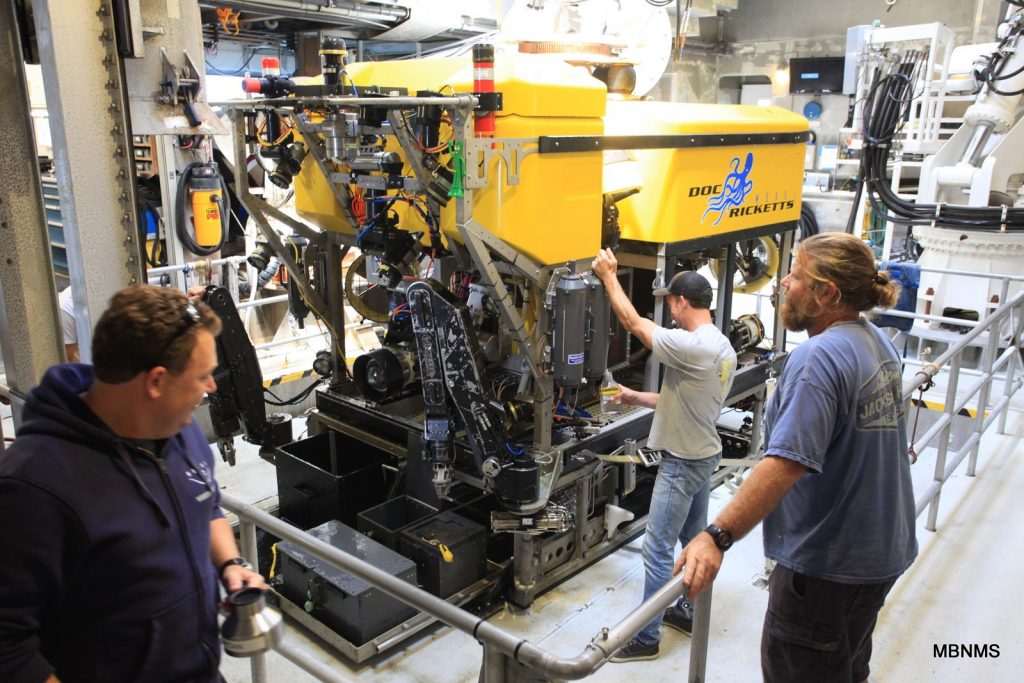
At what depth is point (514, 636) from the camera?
6.45 feet

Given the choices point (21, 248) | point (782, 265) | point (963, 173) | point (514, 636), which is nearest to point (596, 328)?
point (514, 636)

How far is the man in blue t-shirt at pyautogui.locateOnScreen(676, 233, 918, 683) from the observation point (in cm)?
218

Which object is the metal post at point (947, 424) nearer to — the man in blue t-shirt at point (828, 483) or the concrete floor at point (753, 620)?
the concrete floor at point (753, 620)

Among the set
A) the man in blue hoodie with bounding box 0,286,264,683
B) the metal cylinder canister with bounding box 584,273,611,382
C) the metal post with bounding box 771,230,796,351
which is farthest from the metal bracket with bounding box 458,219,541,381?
the metal post with bounding box 771,230,796,351

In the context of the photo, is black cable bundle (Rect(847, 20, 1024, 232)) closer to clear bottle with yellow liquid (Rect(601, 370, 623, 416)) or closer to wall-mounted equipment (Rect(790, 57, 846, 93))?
clear bottle with yellow liquid (Rect(601, 370, 623, 416))

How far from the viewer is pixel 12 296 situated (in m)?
2.94

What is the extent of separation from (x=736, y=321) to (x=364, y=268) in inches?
105

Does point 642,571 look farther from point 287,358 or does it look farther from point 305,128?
point 287,358

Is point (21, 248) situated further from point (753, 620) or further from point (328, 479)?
point (753, 620)

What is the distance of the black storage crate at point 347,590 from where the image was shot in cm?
384

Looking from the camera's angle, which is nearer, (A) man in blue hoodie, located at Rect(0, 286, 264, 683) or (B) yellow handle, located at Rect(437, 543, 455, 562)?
(A) man in blue hoodie, located at Rect(0, 286, 264, 683)

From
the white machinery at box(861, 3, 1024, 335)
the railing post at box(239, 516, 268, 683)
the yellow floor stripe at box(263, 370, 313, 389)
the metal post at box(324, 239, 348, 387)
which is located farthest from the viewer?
the white machinery at box(861, 3, 1024, 335)

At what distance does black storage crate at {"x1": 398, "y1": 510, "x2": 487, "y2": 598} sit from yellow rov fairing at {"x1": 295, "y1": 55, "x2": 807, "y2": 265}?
1.48 metres

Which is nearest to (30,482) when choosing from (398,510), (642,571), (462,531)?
(462,531)
